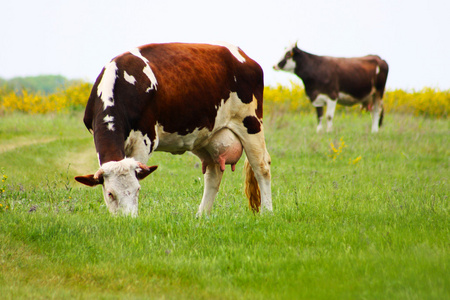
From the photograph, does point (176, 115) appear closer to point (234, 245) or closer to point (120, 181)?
point (120, 181)

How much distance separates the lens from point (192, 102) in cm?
604

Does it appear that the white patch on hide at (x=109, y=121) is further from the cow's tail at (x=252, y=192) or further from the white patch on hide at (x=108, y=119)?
the cow's tail at (x=252, y=192)

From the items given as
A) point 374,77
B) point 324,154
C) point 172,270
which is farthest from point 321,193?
point 374,77

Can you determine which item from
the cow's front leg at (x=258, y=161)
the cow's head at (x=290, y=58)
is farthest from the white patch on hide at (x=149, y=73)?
the cow's head at (x=290, y=58)

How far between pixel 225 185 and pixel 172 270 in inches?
198

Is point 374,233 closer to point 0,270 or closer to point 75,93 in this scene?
point 0,270

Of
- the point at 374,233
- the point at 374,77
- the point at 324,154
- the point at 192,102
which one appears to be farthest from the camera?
the point at 374,77

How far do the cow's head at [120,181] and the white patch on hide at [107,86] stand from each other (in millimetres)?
752

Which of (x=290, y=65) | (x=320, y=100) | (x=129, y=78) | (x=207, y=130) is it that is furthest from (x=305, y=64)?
(x=129, y=78)

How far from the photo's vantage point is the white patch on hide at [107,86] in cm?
552

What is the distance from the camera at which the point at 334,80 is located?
59.7 ft

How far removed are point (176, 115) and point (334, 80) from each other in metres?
13.2

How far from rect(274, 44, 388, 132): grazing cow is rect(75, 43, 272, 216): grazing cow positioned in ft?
35.8

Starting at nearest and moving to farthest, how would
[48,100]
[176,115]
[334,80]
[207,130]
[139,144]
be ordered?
[139,144] < [176,115] < [207,130] < [334,80] < [48,100]
